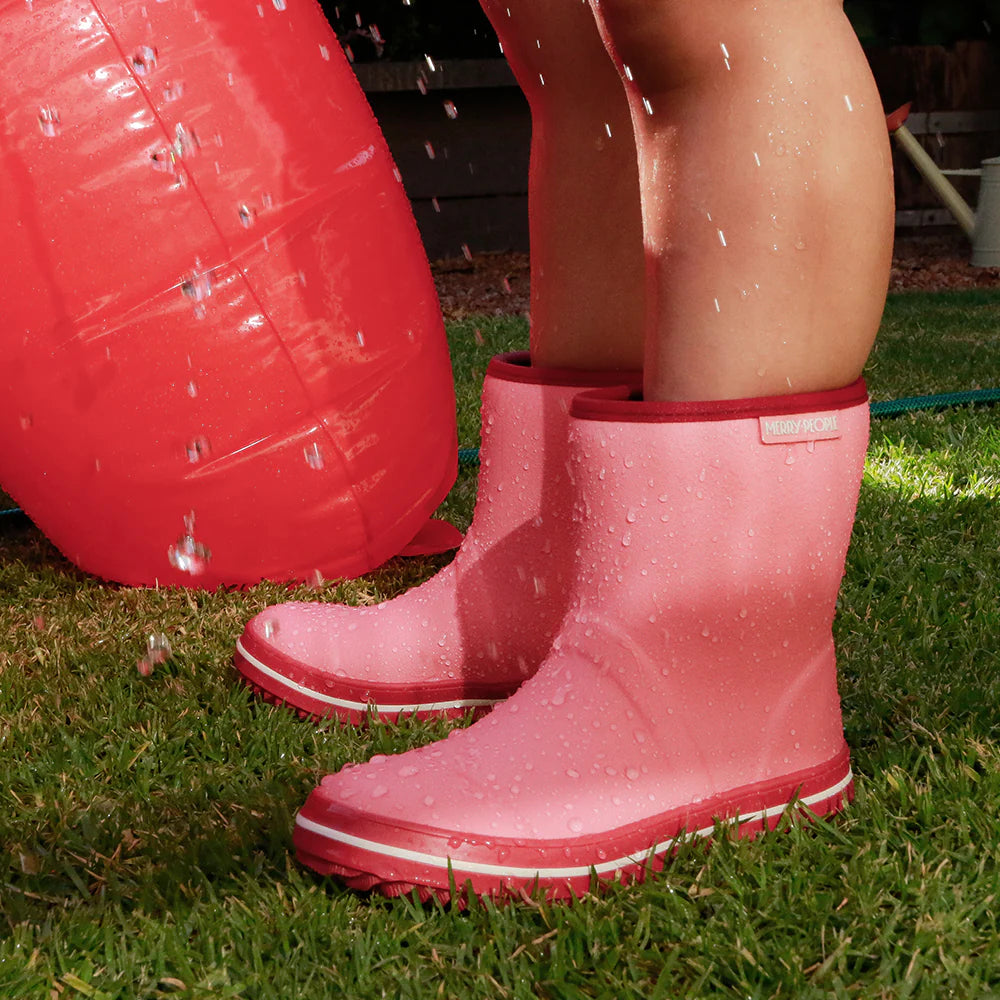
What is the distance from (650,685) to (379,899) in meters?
0.28

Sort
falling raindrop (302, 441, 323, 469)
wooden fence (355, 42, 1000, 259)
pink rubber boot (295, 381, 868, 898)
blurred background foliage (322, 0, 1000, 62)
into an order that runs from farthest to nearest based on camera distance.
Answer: blurred background foliage (322, 0, 1000, 62)
wooden fence (355, 42, 1000, 259)
falling raindrop (302, 441, 323, 469)
pink rubber boot (295, 381, 868, 898)

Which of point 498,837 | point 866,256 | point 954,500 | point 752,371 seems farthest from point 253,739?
point 954,500

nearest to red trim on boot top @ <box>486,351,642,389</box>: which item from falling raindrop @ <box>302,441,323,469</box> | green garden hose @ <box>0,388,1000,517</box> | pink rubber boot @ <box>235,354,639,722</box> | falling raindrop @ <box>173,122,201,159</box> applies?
pink rubber boot @ <box>235,354,639,722</box>

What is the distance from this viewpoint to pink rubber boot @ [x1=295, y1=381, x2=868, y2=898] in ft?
3.26

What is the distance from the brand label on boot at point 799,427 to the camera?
39.2 inches

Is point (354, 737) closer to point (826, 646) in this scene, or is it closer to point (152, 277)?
point (826, 646)

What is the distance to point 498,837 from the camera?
39.0 inches

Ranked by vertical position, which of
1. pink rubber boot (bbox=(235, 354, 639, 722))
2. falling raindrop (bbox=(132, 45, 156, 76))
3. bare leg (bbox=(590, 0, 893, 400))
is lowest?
pink rubber boot (bbox=(235, 354, 639, 722))

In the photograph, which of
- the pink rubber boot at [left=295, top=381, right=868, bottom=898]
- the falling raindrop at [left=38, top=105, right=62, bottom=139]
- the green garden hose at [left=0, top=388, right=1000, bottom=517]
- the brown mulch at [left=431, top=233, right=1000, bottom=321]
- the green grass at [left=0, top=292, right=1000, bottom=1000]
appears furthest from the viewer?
the brown mulch at [left=431, top=233, right=1000, bottom=321]

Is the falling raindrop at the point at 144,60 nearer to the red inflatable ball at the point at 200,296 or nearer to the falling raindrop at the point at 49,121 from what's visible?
the red inflatable ball at the point at 200,296

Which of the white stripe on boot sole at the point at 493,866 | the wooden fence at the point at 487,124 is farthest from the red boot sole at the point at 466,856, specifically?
the wooden fence at the point at 487,124

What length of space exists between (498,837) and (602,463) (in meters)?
0.32

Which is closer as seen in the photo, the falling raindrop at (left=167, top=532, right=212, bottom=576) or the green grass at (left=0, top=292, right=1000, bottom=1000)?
the green grass at (left=0, top=292, right=1000, bottom=1000)

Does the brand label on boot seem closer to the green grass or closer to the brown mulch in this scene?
the green grass
